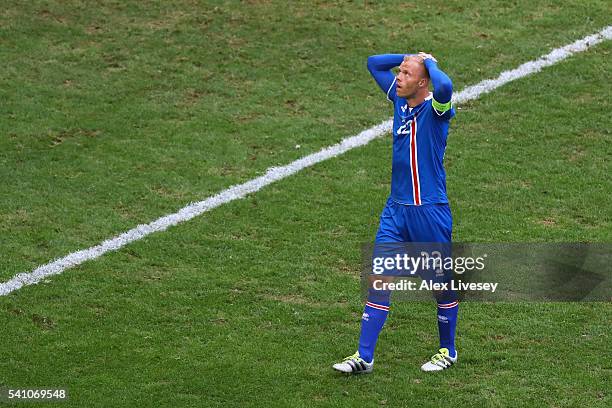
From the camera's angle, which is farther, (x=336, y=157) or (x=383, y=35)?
(x=383, y=35)

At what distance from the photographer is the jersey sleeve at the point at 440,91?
318 inches

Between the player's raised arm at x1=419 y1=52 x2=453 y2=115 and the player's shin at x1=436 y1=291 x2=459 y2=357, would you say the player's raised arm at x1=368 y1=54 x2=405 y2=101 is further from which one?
the player's shin at x1=436 y1=291 x2=459 y2=357

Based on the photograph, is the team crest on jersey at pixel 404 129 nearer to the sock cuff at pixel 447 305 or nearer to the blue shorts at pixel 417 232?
the blue shorts at pixel 417 232

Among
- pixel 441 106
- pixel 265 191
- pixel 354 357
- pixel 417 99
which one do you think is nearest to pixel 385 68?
pixel 417 99

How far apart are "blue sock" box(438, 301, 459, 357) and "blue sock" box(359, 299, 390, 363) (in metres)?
0.43

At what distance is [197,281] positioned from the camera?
9.88 m

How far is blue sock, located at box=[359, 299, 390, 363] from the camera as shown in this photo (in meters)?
8.31

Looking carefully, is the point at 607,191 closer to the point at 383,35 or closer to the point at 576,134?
the point at 576,134

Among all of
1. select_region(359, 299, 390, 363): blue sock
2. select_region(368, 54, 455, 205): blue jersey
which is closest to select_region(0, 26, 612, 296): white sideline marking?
select_region(359, 299, 390, 363): blue sock

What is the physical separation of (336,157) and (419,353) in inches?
149

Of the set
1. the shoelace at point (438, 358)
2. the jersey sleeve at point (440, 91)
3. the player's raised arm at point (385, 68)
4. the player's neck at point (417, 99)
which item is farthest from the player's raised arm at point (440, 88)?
the shoelace at point (438, 358)

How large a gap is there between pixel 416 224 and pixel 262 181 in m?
3.54

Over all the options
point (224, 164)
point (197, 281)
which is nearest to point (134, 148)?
point (224, 164)

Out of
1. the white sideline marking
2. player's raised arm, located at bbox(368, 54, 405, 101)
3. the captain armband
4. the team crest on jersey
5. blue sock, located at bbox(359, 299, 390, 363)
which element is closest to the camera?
the captain armband
